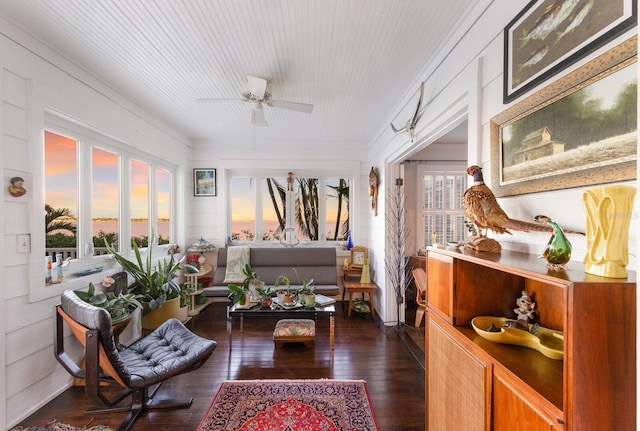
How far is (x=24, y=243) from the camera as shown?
1862mm

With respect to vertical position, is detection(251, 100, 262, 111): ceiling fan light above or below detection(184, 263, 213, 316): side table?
above

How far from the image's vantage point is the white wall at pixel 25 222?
5.74ft

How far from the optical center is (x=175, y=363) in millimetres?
1910

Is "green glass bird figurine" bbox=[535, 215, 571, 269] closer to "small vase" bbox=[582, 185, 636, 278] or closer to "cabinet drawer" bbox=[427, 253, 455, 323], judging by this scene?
"small vase" bbox=[582, 185, 636, 278]

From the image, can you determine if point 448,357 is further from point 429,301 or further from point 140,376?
point 140,376

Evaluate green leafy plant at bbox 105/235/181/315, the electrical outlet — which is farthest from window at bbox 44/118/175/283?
the electrical outlet

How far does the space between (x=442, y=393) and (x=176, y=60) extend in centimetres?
289

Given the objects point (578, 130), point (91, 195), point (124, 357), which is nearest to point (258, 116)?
point (91, 195)

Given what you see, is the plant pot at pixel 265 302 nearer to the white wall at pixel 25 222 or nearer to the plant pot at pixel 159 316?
the plant pot at pixel 159 316

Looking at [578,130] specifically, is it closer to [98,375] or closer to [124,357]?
[98,375]

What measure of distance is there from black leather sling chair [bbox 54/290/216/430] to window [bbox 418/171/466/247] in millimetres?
3604

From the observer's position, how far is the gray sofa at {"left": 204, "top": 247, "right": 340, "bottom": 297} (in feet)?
13.6

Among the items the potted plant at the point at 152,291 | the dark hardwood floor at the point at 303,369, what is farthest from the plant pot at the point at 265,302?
the potted plant at the point at 152,291

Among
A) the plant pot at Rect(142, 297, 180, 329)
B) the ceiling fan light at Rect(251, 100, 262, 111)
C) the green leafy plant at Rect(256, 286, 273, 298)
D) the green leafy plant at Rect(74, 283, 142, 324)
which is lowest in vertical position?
the plant pot at Rect(142, 297, 180, 329)
